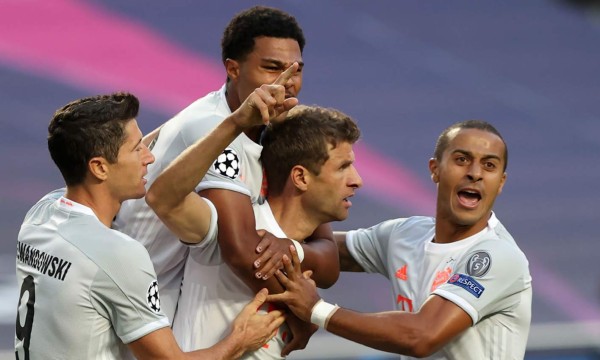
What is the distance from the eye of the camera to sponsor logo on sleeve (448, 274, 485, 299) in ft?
14.0

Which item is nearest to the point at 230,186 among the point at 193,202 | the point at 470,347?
the point at 193,202

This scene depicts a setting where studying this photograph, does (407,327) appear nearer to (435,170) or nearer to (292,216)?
(292,216)

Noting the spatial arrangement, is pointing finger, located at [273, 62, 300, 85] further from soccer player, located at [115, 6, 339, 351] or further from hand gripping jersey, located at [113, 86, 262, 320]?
hand gripping jersey, located at [113, 86, 262, 320]

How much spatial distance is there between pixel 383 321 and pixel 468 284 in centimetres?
38

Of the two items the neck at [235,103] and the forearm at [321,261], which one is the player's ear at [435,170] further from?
the neck at [235,103]

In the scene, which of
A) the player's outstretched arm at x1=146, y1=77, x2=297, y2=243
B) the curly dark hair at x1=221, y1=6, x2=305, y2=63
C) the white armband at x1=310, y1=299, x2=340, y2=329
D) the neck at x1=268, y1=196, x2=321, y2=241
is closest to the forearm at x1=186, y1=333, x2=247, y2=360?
the white armband at x1=310, y1=299, x2=340, y2=329

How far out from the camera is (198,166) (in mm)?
3795

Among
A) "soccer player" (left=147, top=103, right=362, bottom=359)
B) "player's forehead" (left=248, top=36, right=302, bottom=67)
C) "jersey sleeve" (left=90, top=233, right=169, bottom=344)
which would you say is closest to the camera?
"jersey sleeve" (left=90, top=233, right=169, bottom=344)

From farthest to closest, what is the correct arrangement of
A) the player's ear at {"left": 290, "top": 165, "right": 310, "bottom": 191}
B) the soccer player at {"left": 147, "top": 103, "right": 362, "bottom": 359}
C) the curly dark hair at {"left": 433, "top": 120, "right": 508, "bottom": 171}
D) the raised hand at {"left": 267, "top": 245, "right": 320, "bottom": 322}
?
the curly dark hair at {"left": 433, "top": 120, "right": 508, "bottom": 171} → the player's ear at {"left": 290, "top": 165, "right": 310, "bottom": 191} → the soccer player at {"left": 147, "top": 103, "right": 362, "bottom": 359} → the raised hand at {"left": 267, "top": 245, "right": 320, "bottom": 322}

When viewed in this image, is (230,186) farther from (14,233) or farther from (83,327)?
(14,233)

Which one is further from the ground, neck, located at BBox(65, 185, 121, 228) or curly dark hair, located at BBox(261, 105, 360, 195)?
curly dark hair, located at BBox(261, 105, 360, 195)

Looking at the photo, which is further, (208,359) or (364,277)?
(364,277)

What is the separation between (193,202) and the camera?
3.91m

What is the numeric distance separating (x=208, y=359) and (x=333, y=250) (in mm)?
838
